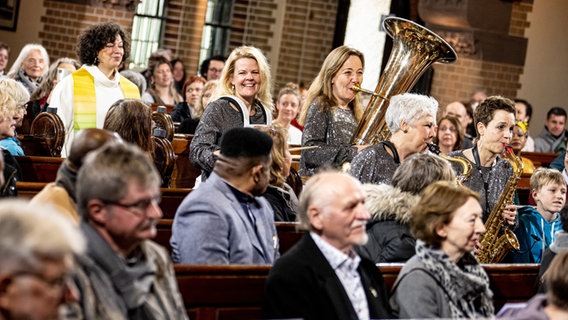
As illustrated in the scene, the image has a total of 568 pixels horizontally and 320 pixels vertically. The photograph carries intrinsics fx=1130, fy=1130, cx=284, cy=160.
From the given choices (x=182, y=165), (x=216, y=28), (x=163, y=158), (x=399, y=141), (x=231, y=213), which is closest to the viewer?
(x=231, y=213)

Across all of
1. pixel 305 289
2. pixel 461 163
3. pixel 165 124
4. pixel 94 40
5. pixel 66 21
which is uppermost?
pixel 66 21

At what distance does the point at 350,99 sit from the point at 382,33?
7.68 metres

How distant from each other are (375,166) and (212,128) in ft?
3.16

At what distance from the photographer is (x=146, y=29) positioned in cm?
1510

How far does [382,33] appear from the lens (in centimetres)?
1434

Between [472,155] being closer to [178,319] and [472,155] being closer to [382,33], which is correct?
[178,319]

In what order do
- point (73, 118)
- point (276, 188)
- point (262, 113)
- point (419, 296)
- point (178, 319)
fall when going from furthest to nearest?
point (73, 118) → point (262, 113) → point (276, 188) → point (419, 296) → point (178, 319)

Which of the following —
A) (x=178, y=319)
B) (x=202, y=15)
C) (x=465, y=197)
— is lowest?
(x=178, y=319)

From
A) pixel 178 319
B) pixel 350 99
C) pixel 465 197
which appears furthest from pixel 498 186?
pixel 178 319

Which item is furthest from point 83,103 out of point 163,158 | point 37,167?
point 37,167

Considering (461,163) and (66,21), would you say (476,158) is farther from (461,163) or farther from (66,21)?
(66,21)

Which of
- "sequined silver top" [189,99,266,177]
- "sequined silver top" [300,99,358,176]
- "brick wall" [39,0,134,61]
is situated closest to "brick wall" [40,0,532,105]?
"brick wall" [39,0,134,61]

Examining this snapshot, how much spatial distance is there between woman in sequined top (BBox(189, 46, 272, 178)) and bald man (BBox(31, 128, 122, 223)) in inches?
77.0

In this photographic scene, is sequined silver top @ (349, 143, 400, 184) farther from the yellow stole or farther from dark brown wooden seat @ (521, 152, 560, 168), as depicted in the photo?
dark brown wooden seat @ (521, 152, 560, 168)
